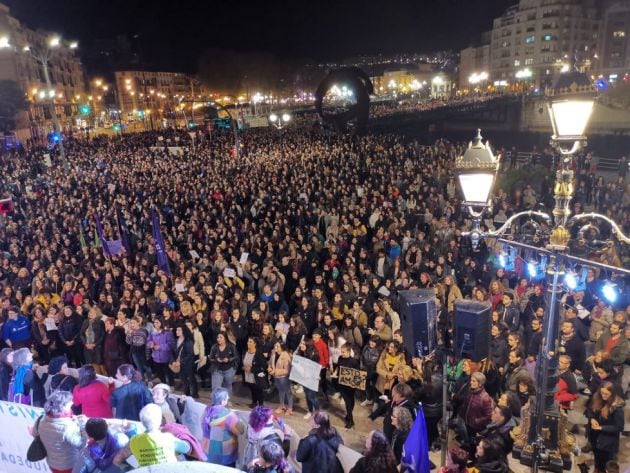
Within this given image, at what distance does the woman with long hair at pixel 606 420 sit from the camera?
18.3 ft

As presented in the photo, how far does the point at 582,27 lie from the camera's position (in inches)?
3649

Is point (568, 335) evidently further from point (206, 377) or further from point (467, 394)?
point (206, 377)

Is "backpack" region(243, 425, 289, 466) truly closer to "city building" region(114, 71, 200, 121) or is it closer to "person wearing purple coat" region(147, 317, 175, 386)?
"person wearing purple coat" region(147, 317, 175, 386)

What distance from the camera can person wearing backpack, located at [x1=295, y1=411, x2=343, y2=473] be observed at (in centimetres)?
471

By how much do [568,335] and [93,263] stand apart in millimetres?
10155

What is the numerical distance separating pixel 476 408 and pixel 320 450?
2.25 meters

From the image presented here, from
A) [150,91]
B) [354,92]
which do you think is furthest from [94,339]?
[150,91]

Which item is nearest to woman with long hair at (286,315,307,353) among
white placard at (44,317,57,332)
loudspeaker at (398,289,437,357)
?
loudspeaker at (398,289,437,357)

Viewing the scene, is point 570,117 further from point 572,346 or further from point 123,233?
point 123,233

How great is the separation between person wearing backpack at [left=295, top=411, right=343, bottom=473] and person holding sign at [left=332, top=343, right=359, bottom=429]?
7.36 feet

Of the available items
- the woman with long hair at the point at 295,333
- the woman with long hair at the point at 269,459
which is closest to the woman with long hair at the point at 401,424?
the woman with long hair at the point at 269,459

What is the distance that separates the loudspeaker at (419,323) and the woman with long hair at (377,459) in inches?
74.1

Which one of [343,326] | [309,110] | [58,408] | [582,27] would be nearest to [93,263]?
[343,326]

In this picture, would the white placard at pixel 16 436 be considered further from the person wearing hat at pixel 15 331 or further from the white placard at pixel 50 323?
the person wearing hat at pixel 15 331
